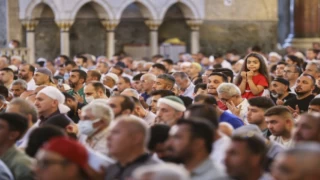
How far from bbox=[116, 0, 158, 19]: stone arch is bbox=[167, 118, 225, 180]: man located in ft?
63.5

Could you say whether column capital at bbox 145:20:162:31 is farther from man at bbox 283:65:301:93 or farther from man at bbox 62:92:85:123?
man at bbox 62:92:85:123

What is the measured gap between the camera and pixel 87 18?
26484 millimetres

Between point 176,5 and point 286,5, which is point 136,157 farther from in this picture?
point 286,5

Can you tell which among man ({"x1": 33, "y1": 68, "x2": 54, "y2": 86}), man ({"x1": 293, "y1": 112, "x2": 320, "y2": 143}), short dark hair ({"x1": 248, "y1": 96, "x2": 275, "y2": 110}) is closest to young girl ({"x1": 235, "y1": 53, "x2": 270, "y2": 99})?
man ({"x1": 33, "y1": 68, "x2": 54, "y2": 86})

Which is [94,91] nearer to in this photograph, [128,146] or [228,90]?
[228,90]

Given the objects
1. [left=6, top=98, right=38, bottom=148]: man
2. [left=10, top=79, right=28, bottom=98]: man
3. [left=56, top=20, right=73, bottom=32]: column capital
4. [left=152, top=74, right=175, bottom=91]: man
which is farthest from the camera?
[left=56, top=20, right=73, bottom=32]: column capital

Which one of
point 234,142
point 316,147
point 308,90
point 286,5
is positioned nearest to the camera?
point 316,147

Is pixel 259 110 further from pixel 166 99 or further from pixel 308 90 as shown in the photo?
pixel 308 90

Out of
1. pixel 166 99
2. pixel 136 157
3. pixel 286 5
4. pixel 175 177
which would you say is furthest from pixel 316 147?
pixel 286 5

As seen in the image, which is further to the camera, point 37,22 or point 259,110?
point 37,22

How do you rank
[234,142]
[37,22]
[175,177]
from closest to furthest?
[175,177], [234,142], [37,22]

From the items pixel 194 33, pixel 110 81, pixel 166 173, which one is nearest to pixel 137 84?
pixel 110 81

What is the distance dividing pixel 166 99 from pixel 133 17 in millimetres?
17809

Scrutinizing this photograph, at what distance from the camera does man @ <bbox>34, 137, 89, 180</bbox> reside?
6.24m
